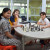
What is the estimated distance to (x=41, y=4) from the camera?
596 cm

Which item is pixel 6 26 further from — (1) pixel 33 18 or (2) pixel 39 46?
(1) pixel 33 18

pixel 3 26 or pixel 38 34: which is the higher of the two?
pixel 3 26

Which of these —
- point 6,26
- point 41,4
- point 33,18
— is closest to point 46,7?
point 41,4

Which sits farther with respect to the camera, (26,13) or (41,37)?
(26,13)

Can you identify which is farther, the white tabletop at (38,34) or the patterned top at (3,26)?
the patterned top at (3,26)

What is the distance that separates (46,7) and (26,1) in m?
1.05

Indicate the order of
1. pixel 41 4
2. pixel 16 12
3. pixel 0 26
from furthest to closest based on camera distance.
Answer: pixel 41 4, pixel 16 12, pixel 0 26

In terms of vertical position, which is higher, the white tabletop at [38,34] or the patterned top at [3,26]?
the patterned top at [3,26]

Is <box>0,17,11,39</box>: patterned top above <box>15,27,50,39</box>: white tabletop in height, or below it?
above

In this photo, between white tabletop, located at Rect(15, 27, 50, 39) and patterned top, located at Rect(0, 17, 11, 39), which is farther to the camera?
patterned top, located at Rect(0, 17, 11, 39)

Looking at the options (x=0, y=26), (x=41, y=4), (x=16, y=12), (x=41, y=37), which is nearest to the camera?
(x=41, y=37)

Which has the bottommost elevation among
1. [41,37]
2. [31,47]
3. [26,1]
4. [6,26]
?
[31,47]

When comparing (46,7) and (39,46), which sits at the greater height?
(46,7)

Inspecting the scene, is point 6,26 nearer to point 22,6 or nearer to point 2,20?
Answer: point 2,20
